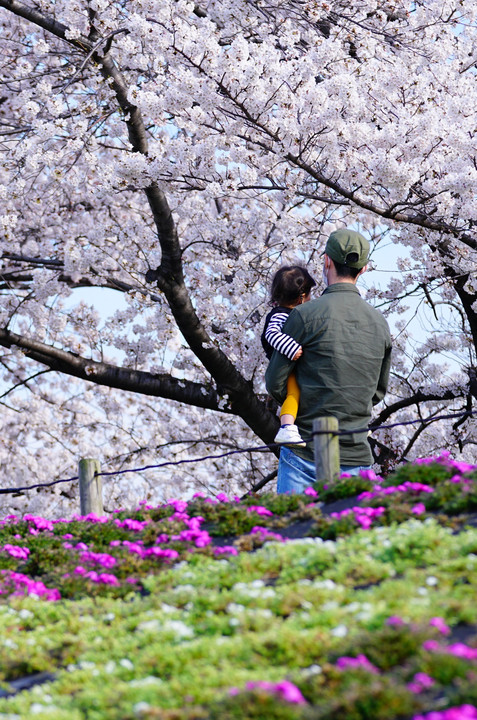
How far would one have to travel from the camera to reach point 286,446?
217 inches

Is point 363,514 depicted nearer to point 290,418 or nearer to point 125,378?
point 290,418

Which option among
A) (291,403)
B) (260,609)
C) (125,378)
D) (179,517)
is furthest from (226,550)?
(125,378)

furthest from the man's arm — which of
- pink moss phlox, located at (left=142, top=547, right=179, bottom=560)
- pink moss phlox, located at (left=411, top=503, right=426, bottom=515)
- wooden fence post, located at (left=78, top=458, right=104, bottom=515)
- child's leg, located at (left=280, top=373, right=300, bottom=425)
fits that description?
wooden fence post, located at (left=78, top=458, right=104, bottom=515)

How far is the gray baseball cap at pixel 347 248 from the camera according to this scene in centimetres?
543

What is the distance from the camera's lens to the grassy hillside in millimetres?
2746

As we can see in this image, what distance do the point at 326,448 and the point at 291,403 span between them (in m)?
0.42

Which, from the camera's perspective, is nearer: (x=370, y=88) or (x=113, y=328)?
(x=370, y=88)

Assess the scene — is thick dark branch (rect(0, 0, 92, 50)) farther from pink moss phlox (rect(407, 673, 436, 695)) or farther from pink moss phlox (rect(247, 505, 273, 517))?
pink moss phlox (rect(407, 673, 436, 695))

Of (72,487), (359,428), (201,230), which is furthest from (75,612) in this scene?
(72,487)

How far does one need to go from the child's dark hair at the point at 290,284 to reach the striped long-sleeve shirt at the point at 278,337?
9 centimetres

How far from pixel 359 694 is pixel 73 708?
1077 mm

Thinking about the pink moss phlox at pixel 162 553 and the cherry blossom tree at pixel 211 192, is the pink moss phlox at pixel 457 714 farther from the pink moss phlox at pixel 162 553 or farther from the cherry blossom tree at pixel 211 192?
the cherry blossom tree at pixel 211 192

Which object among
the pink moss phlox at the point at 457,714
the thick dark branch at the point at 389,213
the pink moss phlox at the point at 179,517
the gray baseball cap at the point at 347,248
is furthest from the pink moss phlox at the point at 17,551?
the thick dark branch at the point at 389,213

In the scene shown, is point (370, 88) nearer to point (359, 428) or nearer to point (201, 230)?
point (201, 230)
